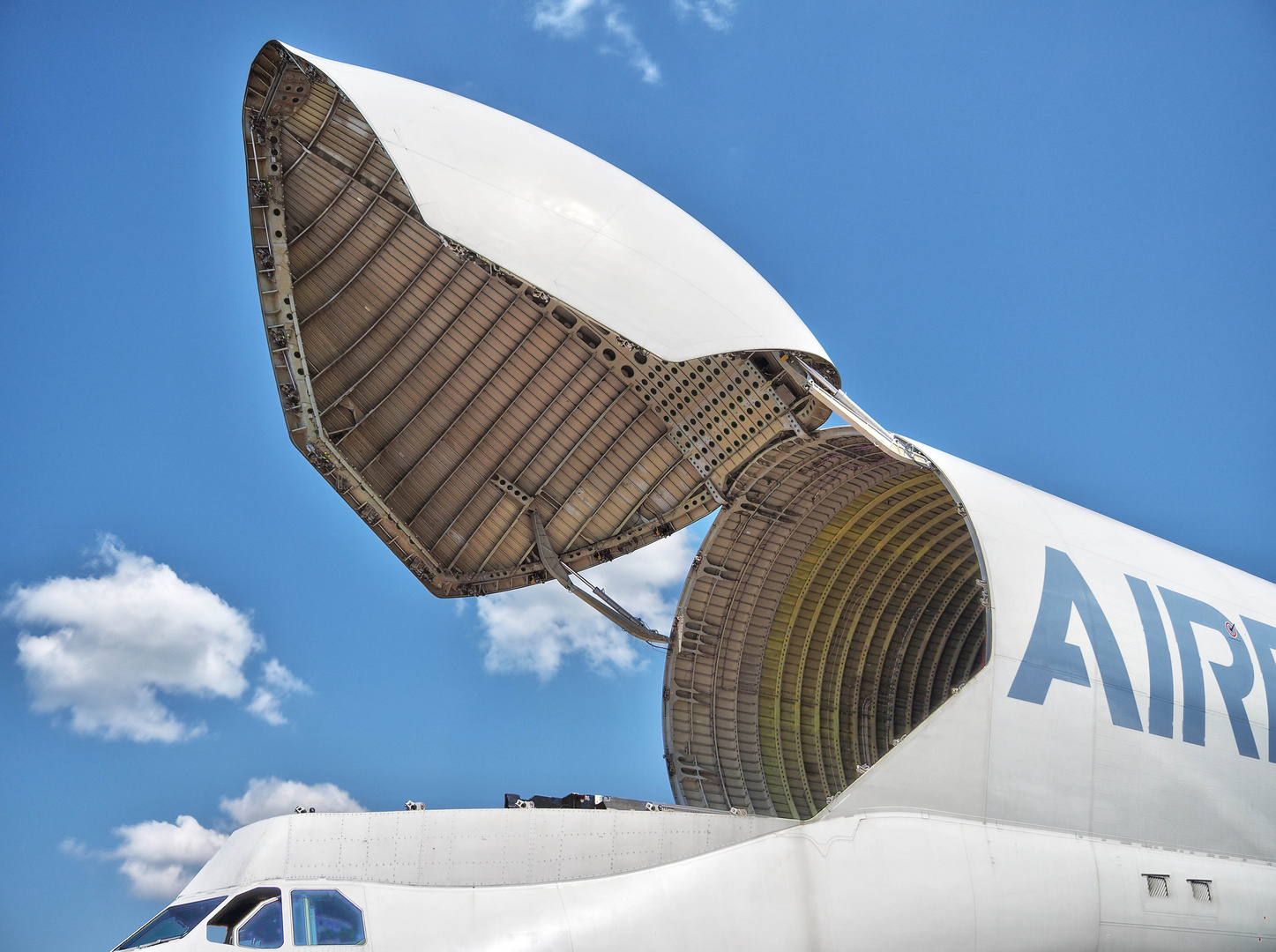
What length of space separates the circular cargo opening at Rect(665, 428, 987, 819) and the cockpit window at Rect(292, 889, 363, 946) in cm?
1151

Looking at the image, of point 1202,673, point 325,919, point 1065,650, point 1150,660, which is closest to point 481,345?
point 1065,650

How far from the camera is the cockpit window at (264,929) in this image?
8.73 m

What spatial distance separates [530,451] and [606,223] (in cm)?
726

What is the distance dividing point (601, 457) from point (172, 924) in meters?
13.1

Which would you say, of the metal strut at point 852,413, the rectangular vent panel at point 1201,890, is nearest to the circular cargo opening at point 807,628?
the metal strut at point 852,413

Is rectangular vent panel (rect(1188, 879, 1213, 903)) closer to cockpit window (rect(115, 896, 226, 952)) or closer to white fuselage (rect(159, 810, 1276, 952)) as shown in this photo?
white fuselage (rect(159, 810, 1276, 952))

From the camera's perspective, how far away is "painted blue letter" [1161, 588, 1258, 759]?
14.1 metres

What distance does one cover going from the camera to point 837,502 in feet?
66.2

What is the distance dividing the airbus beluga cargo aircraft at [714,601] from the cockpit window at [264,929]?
3cm

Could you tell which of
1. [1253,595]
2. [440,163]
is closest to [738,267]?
[440,163]

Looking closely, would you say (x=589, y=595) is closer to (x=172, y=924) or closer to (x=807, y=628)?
(x=807, y=628)

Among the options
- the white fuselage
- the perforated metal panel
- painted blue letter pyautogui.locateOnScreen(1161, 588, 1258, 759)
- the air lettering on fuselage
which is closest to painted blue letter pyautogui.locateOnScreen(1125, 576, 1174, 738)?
the air lettering on fuselage

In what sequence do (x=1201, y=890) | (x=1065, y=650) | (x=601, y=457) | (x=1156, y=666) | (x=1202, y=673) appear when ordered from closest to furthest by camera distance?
(x=1065, y=650)
(x=1201, y=890)
(x=1156, y=666)
(x=1202, y=673)
(x=601, y=457)

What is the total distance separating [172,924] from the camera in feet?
29.1
